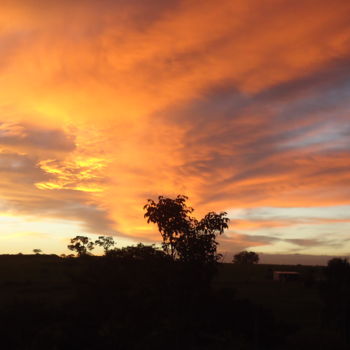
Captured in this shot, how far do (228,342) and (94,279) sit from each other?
10355 mm

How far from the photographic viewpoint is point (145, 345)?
68.7ft

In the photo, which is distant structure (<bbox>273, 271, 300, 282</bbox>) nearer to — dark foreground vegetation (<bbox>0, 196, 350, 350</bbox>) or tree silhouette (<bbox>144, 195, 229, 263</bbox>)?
dark foreground vegetation (<bbox>0, 196, 350, 350</bbox>)

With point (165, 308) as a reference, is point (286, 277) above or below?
above

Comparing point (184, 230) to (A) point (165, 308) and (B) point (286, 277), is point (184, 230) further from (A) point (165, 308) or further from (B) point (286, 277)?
(B) point (286, 277)

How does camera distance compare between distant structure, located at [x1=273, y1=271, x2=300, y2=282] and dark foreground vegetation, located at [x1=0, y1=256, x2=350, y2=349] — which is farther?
distant structure, located at [x1=273, y1=271, x2=300, y2=282]

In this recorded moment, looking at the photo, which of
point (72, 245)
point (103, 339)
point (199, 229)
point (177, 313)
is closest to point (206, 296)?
point (177, 313)

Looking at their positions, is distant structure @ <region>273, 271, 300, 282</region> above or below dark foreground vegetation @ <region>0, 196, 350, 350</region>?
above

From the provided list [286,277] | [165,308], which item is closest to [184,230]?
[165,308]

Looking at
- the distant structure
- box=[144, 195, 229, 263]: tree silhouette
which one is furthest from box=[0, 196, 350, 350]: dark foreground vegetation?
the distant structure

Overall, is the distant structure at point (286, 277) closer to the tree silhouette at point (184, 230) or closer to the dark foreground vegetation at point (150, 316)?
the dark foreground vegetation at point (150, 316)

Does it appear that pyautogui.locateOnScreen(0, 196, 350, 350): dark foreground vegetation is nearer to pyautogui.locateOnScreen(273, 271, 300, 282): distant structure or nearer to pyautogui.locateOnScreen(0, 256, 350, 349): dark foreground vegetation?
pyautogui.locateOnScreen(0, 256, 350, 349): dark foreground vegetation

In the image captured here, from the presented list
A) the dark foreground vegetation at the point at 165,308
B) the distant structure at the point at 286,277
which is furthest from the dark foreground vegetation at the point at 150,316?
the distant structure at the point at 286,277

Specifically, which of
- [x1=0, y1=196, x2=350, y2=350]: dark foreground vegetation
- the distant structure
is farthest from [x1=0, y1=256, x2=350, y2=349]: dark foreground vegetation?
the distant structure

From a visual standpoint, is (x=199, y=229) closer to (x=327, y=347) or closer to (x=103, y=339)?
(x=103, y=339)
